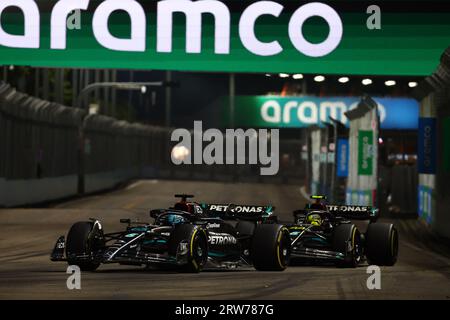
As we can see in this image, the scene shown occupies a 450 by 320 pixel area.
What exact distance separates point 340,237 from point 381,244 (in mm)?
913

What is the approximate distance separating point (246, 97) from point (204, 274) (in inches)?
2645

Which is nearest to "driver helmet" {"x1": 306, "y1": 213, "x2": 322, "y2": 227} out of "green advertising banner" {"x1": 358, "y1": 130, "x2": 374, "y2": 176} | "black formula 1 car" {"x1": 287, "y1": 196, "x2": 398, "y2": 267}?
"black formula 1 car" {"x1": 287, "y1": 196, "x2": 398, "y2": 267}

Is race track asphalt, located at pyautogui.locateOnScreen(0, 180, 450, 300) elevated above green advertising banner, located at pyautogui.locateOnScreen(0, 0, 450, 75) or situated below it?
below

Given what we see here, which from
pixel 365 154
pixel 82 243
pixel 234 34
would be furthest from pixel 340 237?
pixel 365 154

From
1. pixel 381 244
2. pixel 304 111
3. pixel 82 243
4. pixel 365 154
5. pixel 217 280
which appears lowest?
pixel 217 280

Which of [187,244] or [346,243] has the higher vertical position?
[187,244]

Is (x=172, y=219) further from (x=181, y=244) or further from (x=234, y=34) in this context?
(x=234, y=34)

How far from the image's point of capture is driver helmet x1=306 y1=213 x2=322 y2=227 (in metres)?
17.5

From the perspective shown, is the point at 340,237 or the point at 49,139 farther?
the point at 49,139

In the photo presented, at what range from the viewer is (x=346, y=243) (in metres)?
16.9

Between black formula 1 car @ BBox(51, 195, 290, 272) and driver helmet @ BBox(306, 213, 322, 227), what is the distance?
967 mm

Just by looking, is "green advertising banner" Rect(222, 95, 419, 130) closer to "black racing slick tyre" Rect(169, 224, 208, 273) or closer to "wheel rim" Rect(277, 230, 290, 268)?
"wheel rim" Rect(277, 230, 290, 268)
